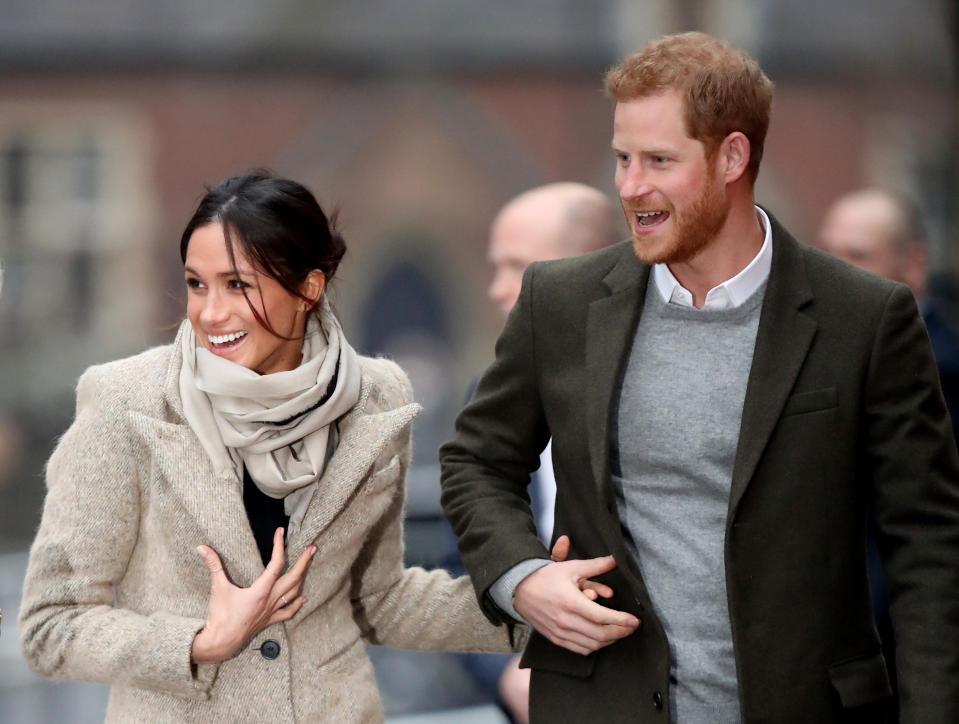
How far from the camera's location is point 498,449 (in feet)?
8.82

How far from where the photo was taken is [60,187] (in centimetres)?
2161

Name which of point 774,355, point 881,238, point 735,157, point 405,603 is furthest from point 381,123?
point 774,355

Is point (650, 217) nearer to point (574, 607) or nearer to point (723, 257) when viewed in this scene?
point (723, 257)

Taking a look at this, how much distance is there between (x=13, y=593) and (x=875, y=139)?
49.8 feet

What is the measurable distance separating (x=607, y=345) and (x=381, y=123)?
747 inches

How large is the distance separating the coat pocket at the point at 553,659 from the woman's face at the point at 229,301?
0.71m

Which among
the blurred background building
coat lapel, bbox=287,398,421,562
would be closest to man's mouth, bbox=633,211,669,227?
coat lapel, bbox=287,398,421,562

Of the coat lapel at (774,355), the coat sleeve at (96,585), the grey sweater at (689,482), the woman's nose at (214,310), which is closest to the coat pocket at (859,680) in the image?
the grey sweater at (689,482)

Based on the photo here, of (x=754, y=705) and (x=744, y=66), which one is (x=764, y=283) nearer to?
(x=744, y=66)

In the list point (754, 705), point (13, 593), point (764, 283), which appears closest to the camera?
point (754, 705)

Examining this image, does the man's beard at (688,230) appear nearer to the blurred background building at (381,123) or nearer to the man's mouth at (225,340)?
the man's mouth at (225,340)

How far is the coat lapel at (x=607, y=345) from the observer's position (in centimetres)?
250

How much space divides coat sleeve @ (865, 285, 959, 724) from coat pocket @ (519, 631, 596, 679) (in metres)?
0.53

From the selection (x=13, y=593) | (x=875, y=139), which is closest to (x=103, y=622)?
(x=13, y=593)
